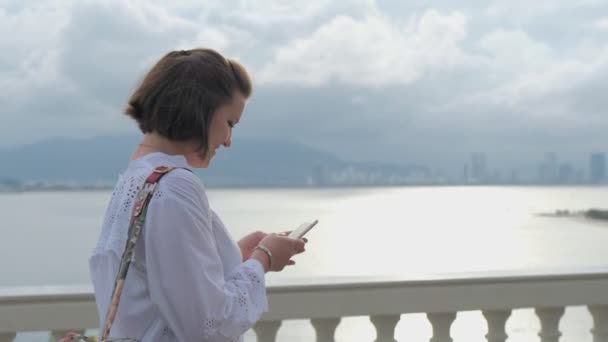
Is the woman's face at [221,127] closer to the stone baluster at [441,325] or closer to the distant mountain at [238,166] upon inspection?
the stone baluster at [441,325]

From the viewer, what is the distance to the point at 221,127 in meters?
1.19

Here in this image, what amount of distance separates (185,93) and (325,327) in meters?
1.31

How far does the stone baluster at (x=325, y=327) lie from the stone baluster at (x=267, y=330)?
4.9 inches

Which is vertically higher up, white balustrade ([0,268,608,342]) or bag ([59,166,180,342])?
bag ([59,166,180,342])

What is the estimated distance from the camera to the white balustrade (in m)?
2.05

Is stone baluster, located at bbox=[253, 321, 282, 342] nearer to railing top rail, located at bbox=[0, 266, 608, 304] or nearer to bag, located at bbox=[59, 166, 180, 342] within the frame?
railing top rail, located at bbox=[0, 266, 608, 304]

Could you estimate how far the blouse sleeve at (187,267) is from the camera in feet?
3.53

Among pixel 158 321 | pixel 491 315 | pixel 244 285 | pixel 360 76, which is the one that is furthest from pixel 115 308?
pixel 360 76

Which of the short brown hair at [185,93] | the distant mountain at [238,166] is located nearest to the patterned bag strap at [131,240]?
the short brown hair at [185,93]

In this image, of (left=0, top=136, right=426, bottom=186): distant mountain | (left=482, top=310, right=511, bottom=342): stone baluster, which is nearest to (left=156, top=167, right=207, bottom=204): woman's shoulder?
(left=482, top=310, right=511, bottom=342): stone baluster

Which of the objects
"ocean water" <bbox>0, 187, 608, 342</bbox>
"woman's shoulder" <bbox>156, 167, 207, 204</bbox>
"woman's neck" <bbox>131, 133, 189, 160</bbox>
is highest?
"woman's neck" <bbox>131, 133, 189, 160</bbox>

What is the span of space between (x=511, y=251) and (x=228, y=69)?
3565 centimetres

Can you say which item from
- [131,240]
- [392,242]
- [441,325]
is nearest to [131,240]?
[131,240]

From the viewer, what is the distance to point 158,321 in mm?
1152
